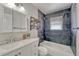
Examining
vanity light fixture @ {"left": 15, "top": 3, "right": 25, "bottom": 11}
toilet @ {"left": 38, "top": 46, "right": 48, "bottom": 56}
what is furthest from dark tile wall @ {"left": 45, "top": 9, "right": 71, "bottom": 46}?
vanity light fixture @ {"left": 15, "top": 3, "right": 25, "bottom": 11}

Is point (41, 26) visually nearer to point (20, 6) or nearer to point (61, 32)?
point (61, 32)

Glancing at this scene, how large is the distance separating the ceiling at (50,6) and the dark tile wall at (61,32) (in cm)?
9

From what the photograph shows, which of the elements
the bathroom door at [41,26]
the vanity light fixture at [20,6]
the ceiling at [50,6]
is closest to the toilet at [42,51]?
the bathroom door at [41,26]

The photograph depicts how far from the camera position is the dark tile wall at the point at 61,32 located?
1.63 meters

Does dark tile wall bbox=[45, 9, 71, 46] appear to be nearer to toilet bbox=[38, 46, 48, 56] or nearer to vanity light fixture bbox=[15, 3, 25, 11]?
toilet bbox=[38, 46, 48, 56]

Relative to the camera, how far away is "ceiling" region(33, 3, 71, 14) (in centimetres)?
153

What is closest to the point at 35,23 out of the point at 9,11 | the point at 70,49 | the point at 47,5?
the point at 47,5

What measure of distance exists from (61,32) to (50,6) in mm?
564

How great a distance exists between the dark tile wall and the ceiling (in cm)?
9

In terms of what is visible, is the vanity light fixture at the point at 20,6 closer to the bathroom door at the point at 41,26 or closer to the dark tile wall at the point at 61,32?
the bathroom door at the point at 41,26

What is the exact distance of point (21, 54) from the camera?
1.33 metres

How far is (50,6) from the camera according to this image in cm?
161

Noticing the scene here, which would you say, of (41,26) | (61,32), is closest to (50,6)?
(41,26)

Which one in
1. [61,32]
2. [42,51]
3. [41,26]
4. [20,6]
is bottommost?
[42,51]
